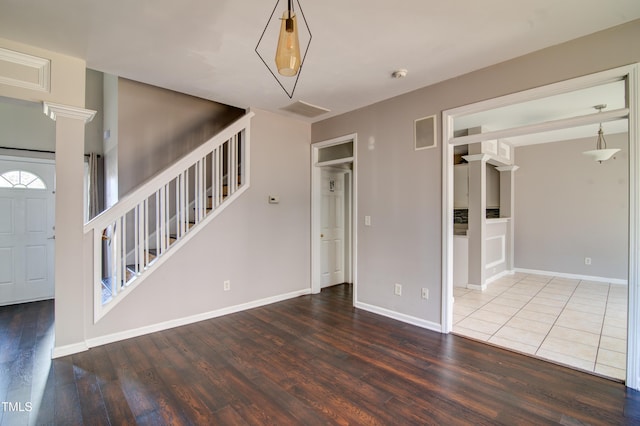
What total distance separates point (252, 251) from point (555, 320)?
3.77 meters

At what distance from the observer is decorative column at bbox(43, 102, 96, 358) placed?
8.65 ft

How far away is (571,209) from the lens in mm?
5707

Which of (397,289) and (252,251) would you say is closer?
(397,289)

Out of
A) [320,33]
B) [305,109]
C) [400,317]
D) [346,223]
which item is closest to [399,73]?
[320,33]

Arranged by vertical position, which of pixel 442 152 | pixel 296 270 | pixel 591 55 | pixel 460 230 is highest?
pixel 591 55

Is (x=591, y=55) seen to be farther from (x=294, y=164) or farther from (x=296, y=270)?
(x=296, y=270)

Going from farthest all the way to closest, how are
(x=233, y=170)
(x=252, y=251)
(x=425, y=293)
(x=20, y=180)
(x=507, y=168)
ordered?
(x=507, y=168), (x=20, y=180), (x=252, y=251), (x=233, y=170), (x=425, y=293)

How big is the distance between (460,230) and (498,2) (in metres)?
4.30

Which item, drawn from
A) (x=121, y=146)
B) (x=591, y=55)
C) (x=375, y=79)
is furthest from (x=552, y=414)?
(x=121, y=146)

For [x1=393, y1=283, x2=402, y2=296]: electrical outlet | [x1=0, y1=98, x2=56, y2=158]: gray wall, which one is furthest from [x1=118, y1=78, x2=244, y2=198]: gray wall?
[x1=393, y1=283, x2=402, y2=296]: electrical outlet

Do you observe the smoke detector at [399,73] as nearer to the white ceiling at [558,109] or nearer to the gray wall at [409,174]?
the gray wall at [409,174]

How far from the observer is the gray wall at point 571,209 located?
5289 millimetres

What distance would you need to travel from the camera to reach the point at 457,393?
6.97 ft

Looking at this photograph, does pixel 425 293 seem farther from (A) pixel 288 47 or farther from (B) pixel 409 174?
(A) pixel 288 47
